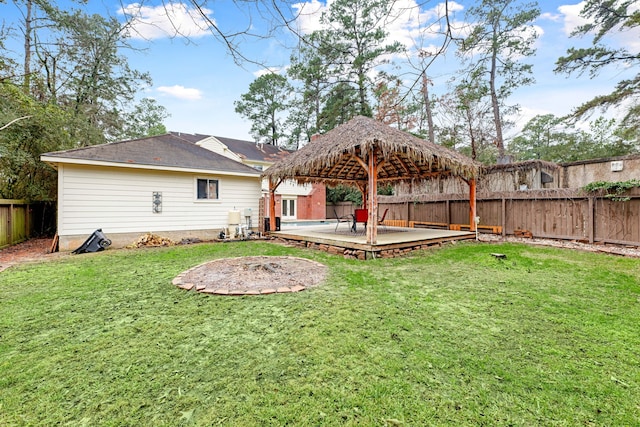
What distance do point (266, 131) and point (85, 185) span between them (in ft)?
74.6

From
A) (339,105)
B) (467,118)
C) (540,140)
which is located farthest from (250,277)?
(540,140)

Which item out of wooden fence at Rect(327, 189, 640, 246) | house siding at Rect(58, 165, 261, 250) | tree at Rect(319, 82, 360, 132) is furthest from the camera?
tree at Rect(319, 82, 360, 132)

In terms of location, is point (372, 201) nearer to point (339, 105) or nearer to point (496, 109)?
point (496, 109)

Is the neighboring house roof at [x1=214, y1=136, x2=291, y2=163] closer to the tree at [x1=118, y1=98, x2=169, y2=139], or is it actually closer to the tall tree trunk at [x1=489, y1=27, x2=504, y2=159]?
the tree at [x1=118, y1=98, x2=169, y2=139]

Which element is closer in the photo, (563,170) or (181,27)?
(181,27)

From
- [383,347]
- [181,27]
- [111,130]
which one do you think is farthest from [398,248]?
[111,130]

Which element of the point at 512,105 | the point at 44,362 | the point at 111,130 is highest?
the point at 512,105

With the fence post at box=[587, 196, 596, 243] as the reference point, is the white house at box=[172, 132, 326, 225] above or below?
above

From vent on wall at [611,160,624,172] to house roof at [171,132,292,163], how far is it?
20.5 metres

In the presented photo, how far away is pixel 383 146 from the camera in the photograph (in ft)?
21.3

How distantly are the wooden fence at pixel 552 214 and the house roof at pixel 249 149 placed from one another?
15.6 metres

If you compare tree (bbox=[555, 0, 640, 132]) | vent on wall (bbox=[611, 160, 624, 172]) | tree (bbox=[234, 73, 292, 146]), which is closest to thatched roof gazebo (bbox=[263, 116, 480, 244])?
vent on wall (bbox=[611, 160, 624, 172])

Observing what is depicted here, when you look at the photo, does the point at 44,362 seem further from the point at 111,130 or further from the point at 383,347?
the point at 111,130

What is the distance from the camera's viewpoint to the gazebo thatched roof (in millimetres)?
6789
